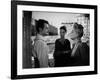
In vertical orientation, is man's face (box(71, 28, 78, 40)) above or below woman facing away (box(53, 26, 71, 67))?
above

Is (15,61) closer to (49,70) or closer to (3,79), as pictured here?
(3,79)

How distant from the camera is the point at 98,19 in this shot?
163 cm

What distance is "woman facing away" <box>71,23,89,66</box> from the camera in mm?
1567

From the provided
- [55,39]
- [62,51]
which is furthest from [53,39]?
[62,51]

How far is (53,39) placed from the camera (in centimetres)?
151

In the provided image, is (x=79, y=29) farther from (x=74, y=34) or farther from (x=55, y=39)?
(x=55, y=39)

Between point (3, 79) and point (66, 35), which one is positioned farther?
point (66, 35)

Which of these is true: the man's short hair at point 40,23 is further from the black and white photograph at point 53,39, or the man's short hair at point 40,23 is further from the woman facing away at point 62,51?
the woman facing away at point 62,51

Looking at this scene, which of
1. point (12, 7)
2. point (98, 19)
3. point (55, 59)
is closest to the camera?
point (12, 7)

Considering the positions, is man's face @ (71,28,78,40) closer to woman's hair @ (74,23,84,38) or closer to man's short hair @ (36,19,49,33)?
woman's hair @ (74,23,84,38)

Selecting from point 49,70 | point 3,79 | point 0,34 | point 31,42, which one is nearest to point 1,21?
point 0,34

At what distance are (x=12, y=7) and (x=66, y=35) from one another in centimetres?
50

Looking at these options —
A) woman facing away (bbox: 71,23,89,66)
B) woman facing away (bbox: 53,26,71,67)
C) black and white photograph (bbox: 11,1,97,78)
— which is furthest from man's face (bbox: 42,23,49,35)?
woman facing away (bbox: 71,23,89,66)

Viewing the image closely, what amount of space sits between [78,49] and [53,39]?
0.81 feet
